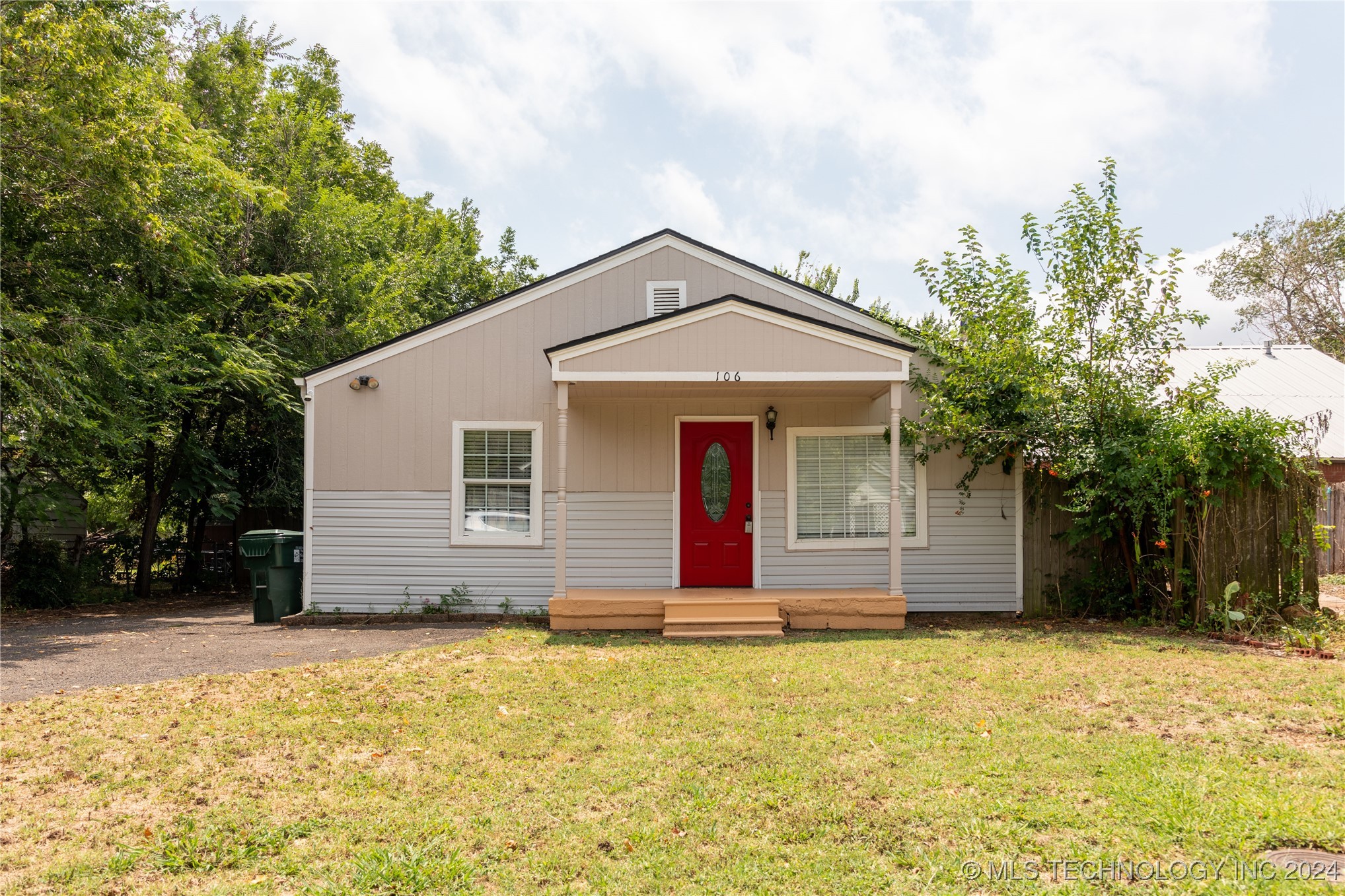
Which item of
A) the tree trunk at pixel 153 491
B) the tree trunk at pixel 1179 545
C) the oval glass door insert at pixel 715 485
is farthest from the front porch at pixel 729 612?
the tree trunk at pixel 153 491

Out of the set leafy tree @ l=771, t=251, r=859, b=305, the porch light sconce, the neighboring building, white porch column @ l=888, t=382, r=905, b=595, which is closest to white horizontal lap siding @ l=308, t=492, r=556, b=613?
the porch light sconce

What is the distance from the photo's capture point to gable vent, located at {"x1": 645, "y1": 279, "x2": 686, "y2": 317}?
10.5 meters

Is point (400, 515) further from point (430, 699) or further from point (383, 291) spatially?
point (383, 291)

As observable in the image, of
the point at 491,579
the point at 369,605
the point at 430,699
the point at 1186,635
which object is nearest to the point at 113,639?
the point at 369,605

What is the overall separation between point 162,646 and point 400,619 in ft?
7.98

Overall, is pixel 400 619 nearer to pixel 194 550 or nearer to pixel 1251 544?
pixel 194 550

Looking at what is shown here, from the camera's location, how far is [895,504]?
897 cm

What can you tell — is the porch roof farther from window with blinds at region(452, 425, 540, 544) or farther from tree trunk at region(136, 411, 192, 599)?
tree trunk at region(136, 411, 192, 599)

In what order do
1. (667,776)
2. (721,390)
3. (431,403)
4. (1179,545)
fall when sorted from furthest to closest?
(431,403) < (721,390) < (1179,545) < (667,776)

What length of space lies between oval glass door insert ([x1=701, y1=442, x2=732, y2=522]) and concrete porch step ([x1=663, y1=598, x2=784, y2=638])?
5.18 ft

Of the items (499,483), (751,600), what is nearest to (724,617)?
(751,600)

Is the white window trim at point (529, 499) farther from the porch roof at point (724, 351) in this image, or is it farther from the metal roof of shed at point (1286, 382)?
the metal roof of shed at point (1286, 382)

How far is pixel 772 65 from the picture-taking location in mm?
9805

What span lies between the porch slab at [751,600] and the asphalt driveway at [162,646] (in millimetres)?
1063
